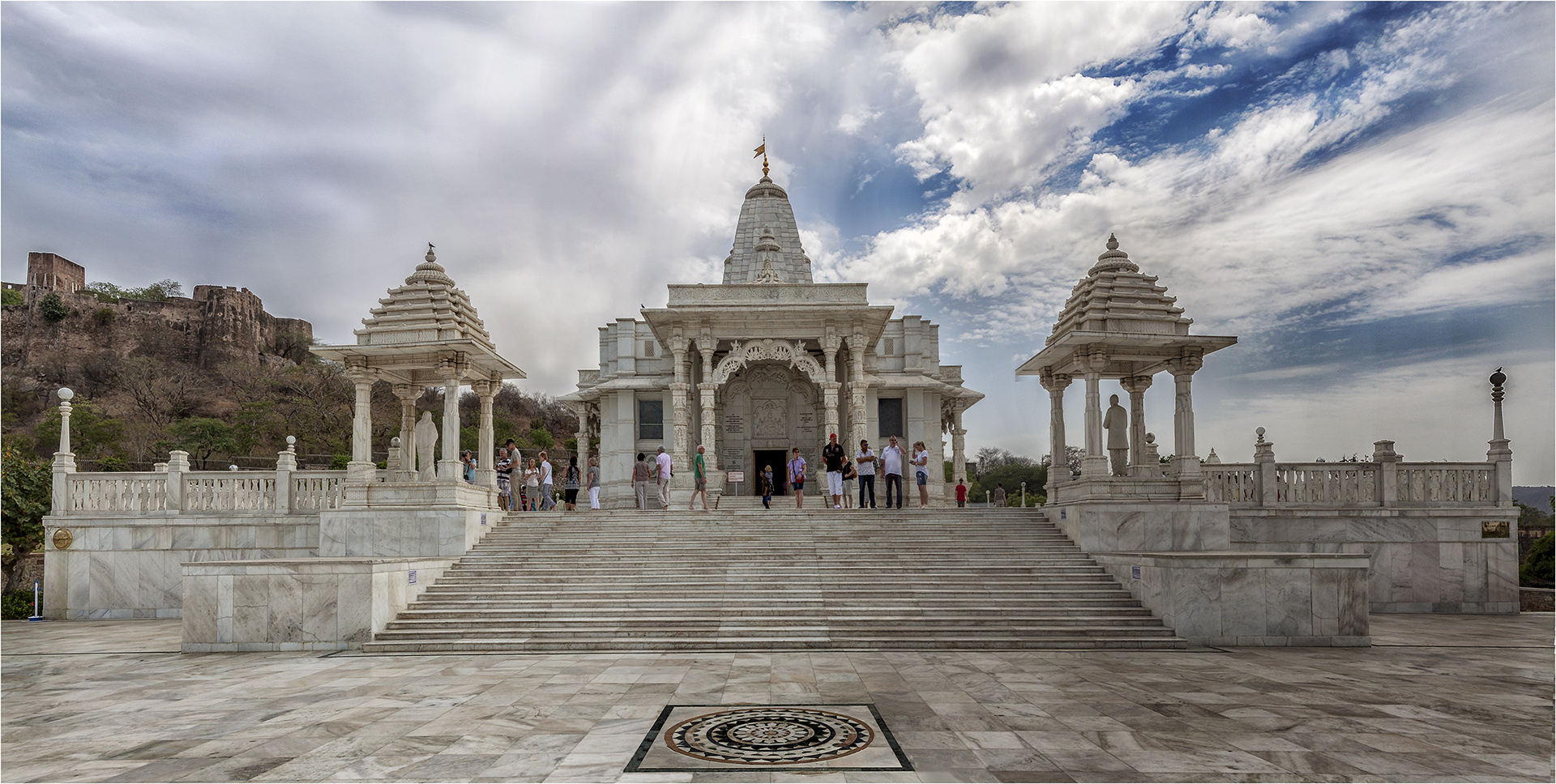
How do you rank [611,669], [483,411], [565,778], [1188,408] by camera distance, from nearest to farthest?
[565,778]
[611,669]
[1188,408]
[483,411]

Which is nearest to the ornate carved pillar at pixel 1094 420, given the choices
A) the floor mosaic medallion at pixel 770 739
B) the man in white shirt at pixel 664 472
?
the man in white shirt at pixel 664 472

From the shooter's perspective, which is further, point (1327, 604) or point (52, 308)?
point (52, 308)

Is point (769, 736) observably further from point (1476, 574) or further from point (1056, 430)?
point (1476, 574)

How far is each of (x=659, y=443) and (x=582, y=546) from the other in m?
11.4

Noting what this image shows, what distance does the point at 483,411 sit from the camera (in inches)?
725

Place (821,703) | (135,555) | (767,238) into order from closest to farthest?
(821,703) → (135,555) → (767,238)

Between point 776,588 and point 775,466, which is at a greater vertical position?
point 775,466

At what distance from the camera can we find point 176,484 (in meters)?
16.7

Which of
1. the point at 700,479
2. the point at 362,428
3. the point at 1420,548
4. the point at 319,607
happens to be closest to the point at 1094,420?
the point at 1420,548

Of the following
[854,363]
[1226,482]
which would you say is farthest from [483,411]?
[1226,482]

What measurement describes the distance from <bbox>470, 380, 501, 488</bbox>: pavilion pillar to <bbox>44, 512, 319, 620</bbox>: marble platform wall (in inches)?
134

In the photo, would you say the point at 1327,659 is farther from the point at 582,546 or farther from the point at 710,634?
the point at 582,546

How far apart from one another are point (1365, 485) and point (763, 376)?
51.6 feet

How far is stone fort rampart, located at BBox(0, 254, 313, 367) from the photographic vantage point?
68.8 meters
